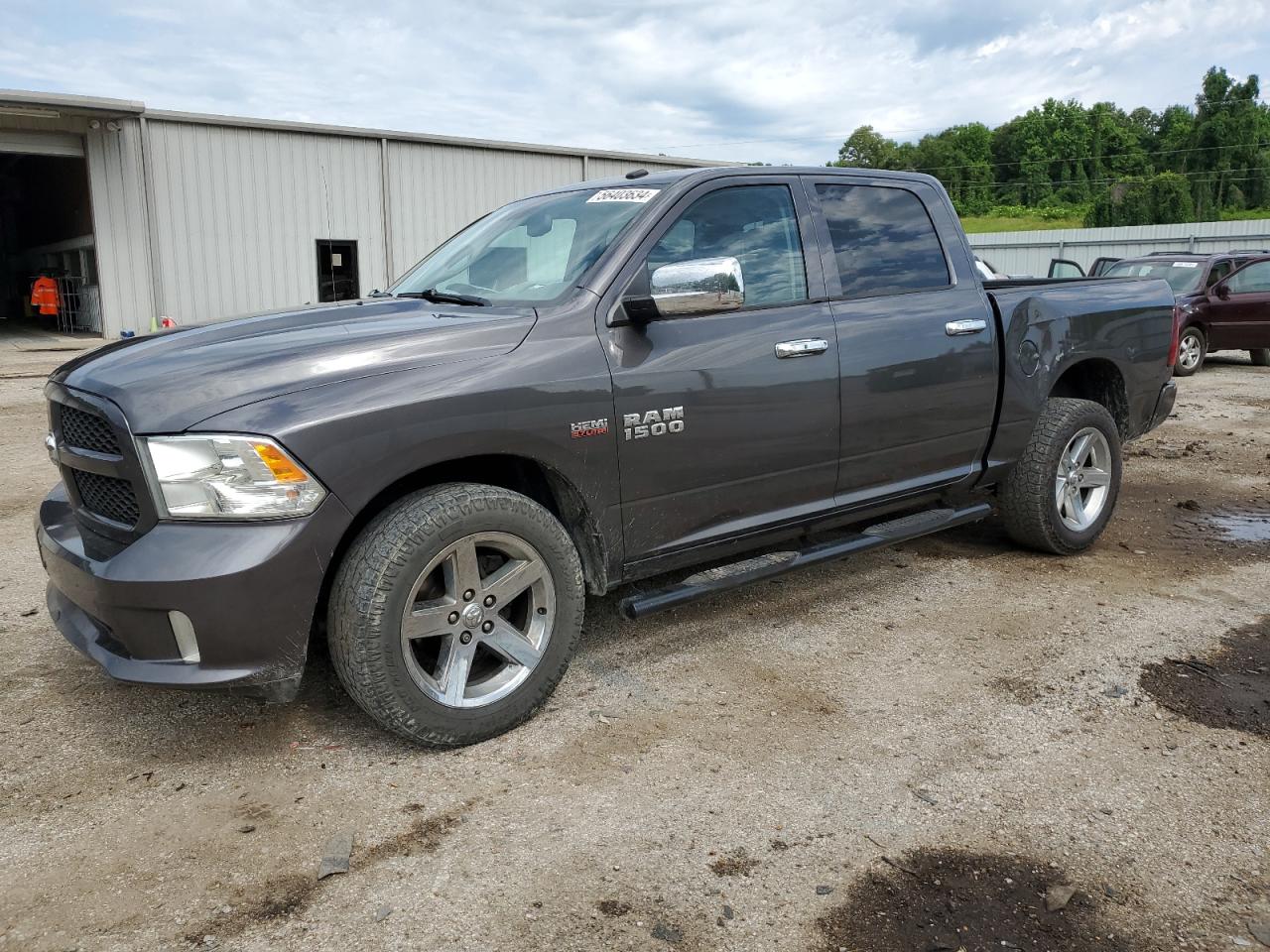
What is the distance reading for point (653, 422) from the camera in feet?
11.3

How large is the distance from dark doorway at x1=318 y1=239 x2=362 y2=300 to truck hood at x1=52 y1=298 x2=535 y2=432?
18874 millimetres

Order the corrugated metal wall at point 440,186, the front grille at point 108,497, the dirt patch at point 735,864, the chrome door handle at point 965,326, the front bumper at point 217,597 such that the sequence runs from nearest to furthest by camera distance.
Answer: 1. the dirt patch at point 735,864
2. the front bumper at point 217,597
3. the front grille at point 108,497
4. the chrome door handle at point 965,326
5. the corrugated metal wall at point 440,186

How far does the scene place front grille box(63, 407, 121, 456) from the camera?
2.88 meters

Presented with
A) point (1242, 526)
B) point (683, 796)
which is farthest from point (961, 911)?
point (1242, 526)

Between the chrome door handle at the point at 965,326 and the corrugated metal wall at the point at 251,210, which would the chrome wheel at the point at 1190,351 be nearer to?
the chrome door handle at the point at 965,326

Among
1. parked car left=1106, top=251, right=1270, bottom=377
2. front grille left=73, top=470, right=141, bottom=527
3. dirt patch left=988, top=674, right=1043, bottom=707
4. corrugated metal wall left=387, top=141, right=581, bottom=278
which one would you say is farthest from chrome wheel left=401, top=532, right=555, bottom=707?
corrugated metal wall left=387, top=141, right=581, bottom=278

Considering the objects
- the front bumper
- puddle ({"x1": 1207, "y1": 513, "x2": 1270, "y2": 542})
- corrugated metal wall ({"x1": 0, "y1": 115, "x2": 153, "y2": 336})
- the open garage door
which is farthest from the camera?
the open garage door

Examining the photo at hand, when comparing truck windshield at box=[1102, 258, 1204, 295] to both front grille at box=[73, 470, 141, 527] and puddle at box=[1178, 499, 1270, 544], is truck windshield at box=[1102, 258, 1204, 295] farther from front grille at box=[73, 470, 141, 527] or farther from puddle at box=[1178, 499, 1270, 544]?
front grille at box=[73, 470, 141, 527]

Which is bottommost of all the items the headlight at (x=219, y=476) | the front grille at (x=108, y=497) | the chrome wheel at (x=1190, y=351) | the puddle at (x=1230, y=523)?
the puddle at (x=1230, y=523)

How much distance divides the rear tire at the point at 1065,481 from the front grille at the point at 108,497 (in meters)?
4.00

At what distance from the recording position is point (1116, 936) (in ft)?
7.47

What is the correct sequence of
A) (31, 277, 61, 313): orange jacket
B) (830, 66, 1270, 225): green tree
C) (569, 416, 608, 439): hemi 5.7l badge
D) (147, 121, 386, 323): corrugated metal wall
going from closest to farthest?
(569, 416, 608, 439): hemi 5.7l badge
(147, 121, 386, 323): corrugated metal wall
(31, 277, 61, 313): orange jacket
(830, 66, 1270, 225): green tree

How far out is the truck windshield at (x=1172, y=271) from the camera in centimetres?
1414

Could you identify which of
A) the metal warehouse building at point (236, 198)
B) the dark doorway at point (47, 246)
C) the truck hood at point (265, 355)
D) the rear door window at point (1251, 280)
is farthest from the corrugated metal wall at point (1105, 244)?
the truck hood at point (265, 355)
